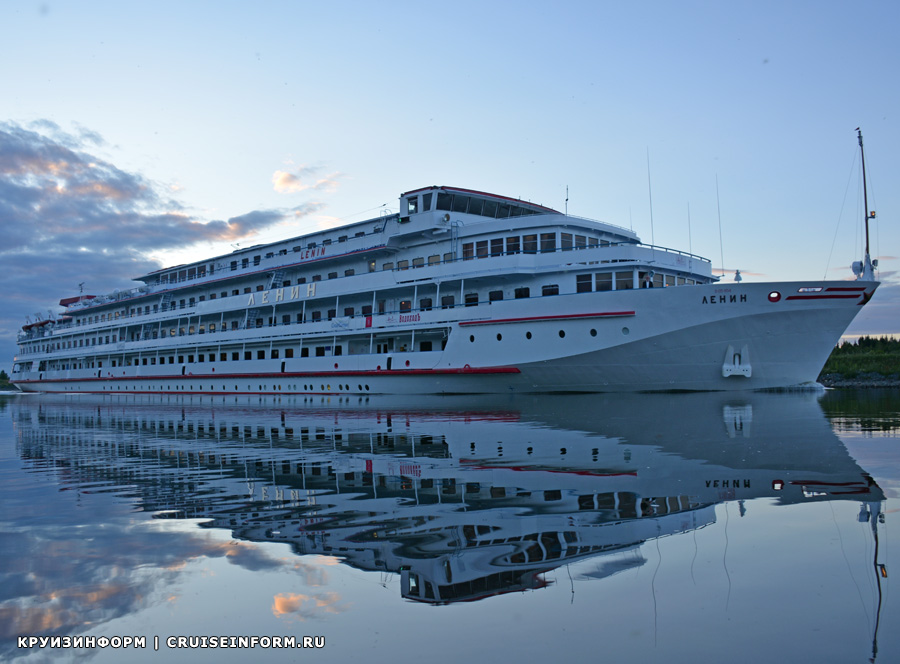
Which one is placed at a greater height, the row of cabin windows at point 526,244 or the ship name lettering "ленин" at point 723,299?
the row of cabin windows at point 526,244

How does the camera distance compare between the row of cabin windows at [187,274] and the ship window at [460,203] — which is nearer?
the ship window at [460,203]

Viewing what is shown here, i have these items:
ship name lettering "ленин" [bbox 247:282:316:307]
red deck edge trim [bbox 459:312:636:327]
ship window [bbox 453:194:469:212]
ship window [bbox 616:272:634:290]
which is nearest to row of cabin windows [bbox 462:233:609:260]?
ship window [bbox 616:272:634:290]

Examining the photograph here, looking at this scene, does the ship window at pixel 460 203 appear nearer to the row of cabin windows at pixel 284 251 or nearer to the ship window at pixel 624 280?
Answer: the row of cabin windows at pixel 284 251

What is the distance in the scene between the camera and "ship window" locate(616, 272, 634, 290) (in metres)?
22.7

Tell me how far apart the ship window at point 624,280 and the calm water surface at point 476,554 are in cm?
1396

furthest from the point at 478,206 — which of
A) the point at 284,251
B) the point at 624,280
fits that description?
the point at 284,251

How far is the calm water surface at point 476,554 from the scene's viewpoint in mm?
2979

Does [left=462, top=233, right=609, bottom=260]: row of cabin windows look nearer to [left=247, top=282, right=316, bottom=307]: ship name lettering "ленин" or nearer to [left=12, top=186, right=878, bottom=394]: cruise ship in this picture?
[left=12, top=186, right=878, bottom=394]: cruise ship

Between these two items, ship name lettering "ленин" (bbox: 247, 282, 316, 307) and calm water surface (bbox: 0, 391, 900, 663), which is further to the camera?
ship name lettering "ленин" (bbox: 247, 282, 316, 307)

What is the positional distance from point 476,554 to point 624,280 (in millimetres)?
19845

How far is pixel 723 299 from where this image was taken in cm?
2005

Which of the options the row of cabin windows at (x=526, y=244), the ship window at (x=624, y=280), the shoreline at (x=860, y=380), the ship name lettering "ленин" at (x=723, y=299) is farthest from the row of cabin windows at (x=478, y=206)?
the shoreline at (x=860, y=380)

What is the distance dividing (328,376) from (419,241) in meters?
7.51

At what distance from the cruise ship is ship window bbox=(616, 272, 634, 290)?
48 mm
